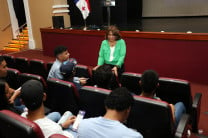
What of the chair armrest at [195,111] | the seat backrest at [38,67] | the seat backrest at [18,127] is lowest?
the chair armrest at [195,111]

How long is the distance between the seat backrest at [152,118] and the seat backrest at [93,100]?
9.8 inches

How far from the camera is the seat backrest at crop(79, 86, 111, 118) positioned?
170cm

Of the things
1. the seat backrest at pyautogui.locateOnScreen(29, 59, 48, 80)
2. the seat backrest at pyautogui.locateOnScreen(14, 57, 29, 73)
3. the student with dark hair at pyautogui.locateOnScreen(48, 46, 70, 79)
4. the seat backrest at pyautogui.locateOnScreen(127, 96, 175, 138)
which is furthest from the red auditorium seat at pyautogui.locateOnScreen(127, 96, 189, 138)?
the seat backrest at pyautogui.locateOnScreen(14, 57, 29, 73)

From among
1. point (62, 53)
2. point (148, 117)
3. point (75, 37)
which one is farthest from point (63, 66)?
point (75, 37)

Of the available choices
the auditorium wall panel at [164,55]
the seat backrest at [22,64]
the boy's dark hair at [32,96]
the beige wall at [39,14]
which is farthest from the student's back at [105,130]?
the beige wall at [39,14]

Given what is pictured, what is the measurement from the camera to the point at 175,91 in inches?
81.0

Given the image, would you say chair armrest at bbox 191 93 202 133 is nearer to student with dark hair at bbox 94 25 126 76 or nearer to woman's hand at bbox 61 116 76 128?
woman's hand at bbox 61 116 76 128

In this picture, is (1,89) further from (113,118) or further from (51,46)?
(51,46)

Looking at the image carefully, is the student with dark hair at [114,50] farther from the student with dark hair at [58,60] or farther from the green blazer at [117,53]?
the student with dark hair at [58,60]

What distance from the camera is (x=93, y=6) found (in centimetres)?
798

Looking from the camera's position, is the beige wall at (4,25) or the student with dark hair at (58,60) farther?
the beige wall at (4,25)

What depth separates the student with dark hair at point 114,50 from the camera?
121 inches

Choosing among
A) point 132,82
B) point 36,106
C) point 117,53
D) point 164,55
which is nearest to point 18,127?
point 36,106

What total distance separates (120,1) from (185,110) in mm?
7575
